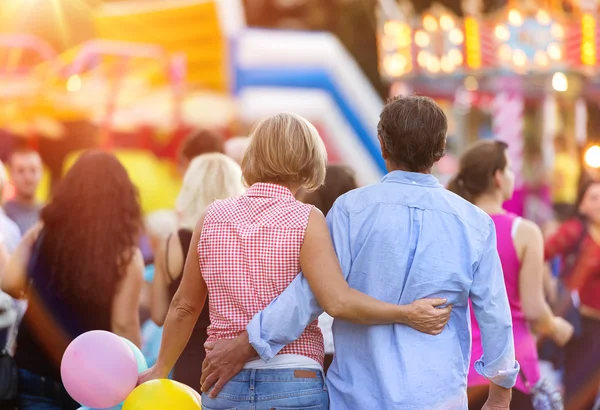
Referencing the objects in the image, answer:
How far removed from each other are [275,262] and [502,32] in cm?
1085

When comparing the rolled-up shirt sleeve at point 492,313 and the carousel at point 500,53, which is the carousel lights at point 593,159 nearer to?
the carousel at point 500,53

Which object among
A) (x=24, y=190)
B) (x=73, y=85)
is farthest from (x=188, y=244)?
(x=73, y=85)

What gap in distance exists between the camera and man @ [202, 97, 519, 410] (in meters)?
2.59

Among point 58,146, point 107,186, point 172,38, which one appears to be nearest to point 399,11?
point 172,38

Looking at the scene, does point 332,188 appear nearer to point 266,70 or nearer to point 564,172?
point 266,70

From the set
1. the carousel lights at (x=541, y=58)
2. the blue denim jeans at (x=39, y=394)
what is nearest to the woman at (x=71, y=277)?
the blue denim jeans at (x=39, y=394)

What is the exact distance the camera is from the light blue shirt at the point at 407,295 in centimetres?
Answer: 259

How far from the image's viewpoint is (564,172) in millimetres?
14227

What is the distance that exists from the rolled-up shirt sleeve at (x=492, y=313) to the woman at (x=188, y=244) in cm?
139

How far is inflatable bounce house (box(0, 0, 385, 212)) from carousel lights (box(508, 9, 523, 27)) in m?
2.96

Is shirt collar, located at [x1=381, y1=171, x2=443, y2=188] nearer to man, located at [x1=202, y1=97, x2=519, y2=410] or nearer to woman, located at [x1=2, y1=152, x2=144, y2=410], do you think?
man, located at [x1=202, y1=97, x2=519, y2=410]

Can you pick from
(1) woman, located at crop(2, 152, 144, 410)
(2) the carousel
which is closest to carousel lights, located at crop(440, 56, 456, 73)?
(2) the carousel

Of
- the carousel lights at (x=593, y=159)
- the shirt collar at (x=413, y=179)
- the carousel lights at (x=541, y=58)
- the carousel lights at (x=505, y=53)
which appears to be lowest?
the carousel lights at (x=593, y=159)

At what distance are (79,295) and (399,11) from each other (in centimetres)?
1016
